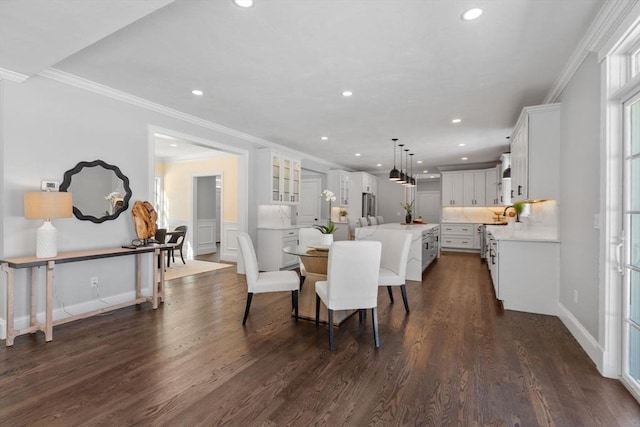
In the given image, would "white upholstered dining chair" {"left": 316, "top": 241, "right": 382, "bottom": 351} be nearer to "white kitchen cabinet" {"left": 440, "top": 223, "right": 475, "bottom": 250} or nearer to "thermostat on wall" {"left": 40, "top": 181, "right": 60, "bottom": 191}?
"thermostat on wall" {"left": 40, "top": 181, "right": 60, "bottom": 191}

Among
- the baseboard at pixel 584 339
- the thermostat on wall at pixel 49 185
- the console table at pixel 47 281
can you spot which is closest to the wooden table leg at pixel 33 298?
the console table at pixel 47 281

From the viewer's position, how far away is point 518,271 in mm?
3740

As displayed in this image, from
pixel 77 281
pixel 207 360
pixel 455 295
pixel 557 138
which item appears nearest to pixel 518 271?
pixel 455 295

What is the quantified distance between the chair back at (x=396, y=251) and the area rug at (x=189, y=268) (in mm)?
3772

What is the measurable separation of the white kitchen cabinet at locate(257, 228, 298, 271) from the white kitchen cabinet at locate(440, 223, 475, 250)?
5206 millimetres

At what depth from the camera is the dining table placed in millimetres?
3326

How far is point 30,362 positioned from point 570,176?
512 centimetres

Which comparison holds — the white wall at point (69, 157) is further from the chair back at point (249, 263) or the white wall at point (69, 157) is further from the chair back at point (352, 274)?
the chair back at point (352, 274)

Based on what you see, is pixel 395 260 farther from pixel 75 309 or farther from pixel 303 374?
pixel 75 309

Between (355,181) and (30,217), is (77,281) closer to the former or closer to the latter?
(30,217)

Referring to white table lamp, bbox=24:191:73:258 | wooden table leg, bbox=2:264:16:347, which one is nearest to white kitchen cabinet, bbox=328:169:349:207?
white table lamp, bbox=24:191:73:258

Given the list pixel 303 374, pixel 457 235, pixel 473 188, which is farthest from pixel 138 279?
pixel 473 188

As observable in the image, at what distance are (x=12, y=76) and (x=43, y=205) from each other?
4.08ft

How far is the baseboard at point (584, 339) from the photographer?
230cm
